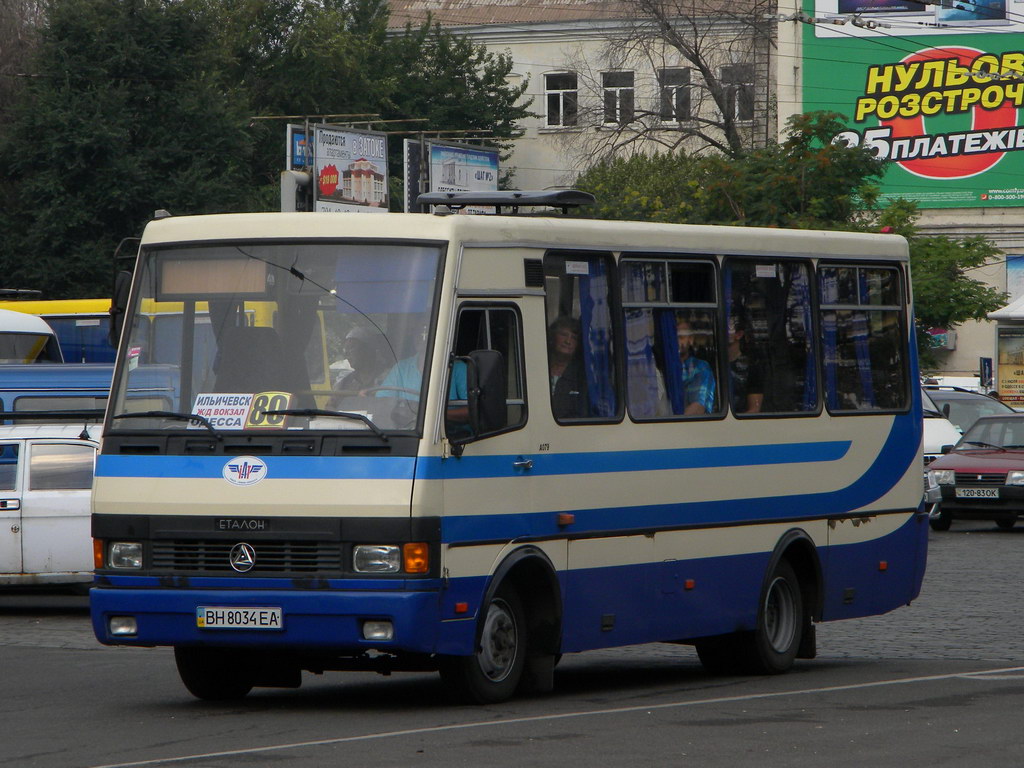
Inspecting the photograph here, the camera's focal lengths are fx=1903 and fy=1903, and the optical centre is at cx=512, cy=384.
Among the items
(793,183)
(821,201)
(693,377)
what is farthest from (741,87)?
(693,377)

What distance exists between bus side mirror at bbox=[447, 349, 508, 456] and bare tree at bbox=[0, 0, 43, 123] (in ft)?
144

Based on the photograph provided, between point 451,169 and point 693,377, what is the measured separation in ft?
105

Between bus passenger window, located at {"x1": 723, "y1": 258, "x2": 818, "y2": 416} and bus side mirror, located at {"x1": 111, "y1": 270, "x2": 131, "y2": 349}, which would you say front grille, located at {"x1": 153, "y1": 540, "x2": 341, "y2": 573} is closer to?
bus side mirror, located at {"x1": 111, "y1": 270, "x2": 131, "y2": 349}

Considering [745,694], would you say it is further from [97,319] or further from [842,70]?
[842,70]

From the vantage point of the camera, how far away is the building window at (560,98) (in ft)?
209

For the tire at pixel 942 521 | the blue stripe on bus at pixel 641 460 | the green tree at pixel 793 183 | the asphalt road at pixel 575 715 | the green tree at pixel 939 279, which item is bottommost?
the tire at pixel 942 521

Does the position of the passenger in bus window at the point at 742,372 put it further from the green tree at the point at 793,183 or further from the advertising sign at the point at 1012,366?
the advertising sign at the point at 1012,366

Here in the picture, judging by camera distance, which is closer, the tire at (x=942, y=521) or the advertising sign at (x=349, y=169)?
the tire at (x=942, y=521)

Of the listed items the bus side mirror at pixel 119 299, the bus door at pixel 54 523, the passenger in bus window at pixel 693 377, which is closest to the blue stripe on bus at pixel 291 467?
the bus side mirror at pixel 119 299

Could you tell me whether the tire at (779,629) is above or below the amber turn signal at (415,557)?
below

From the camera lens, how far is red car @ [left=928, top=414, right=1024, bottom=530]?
25.8 meters

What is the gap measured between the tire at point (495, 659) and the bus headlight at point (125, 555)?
1.63 m

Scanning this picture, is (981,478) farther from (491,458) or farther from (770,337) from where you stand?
(491,458)

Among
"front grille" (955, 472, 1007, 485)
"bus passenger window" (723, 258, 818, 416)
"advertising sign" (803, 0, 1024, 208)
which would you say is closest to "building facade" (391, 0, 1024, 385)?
"advertising sign" (803, 0, 1024, 208)
